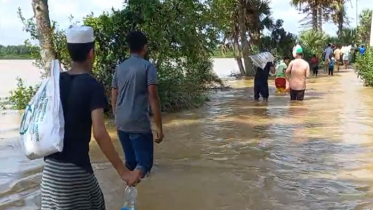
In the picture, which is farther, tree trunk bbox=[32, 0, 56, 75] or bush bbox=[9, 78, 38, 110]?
bush bbox=[9, 78, 38, 110]

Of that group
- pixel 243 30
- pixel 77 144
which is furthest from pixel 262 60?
pixel 243 30

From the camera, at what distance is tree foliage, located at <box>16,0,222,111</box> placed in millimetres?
12320

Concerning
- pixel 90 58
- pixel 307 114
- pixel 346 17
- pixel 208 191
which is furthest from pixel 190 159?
pixel 346 17

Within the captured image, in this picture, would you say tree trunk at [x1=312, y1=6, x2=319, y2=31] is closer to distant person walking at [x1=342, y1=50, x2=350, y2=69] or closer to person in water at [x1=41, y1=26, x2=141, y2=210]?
distant person walking at [x1=342, y1=50, x2=350, y2=69]

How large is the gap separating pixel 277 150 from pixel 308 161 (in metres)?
0.91

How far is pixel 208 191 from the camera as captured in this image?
6.19 meters

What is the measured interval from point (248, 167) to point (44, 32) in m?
6.98

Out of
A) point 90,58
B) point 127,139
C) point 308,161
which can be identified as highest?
point 90,58

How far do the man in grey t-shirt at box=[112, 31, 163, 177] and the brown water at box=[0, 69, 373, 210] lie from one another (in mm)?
604

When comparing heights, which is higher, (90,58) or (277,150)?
(90,58)

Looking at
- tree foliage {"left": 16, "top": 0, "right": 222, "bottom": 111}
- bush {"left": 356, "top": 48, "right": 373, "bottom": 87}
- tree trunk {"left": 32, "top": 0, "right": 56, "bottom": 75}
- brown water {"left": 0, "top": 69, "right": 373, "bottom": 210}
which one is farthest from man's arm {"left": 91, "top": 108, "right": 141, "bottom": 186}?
bush {"left": 356, "top": 48, "right": 373, "bottom": 87}

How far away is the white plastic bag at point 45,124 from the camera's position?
3.10m

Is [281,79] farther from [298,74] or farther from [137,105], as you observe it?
[137,105]

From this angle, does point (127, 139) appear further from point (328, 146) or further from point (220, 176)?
point (328, 146)
